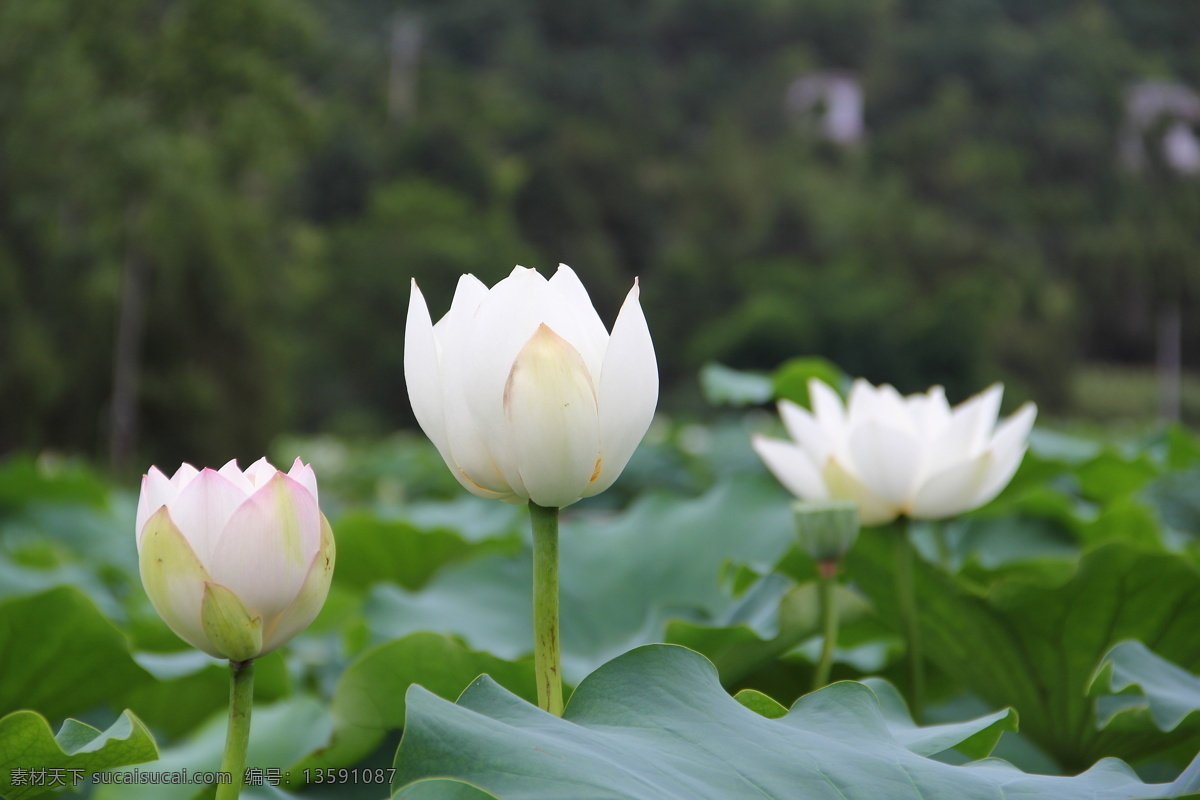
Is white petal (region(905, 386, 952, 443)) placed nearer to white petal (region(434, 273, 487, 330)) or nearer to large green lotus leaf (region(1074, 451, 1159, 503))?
white petal (region(434, 273, 487, 330))

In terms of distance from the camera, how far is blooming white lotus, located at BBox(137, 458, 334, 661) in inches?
16.0

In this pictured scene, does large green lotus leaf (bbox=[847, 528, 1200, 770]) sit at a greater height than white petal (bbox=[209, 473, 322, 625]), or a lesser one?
lesser

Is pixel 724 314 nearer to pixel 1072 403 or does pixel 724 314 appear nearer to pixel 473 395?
pixel 1072 403

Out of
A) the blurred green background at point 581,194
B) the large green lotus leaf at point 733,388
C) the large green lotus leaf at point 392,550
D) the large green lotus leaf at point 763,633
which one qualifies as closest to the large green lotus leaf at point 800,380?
the large green lotus leaf at point 733,388

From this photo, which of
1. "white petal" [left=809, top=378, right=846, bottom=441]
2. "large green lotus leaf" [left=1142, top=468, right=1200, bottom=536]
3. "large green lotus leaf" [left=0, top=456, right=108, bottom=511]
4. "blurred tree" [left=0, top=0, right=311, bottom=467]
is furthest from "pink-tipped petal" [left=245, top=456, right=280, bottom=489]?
"blurred tree" [left=0, top=0, right=311, bottom=467]

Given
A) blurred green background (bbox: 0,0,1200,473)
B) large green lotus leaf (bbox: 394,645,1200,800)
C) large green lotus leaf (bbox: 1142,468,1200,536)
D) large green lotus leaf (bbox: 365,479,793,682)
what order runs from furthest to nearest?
blurred green background (bbox: 0,0,1200,473) → large green lotus leaf (bbox: 1142,468,1200,536) → large green lotus leaf (bbox: 365,479,793,682) → large green lotus leaf (bbox: 394,645,1200,800)

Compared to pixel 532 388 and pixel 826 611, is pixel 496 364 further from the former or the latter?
pixel 826 611

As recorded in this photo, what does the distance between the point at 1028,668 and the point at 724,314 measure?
2075cm

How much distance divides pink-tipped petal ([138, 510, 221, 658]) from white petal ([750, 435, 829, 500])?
437 millimetres

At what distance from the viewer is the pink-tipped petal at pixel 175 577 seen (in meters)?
0.41

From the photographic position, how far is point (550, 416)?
0.42 meters

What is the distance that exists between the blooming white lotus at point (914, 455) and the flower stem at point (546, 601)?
32 centimetres

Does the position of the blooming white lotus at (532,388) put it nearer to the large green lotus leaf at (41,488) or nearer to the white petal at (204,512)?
the white petal at (204,512)

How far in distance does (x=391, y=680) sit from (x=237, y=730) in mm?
172
